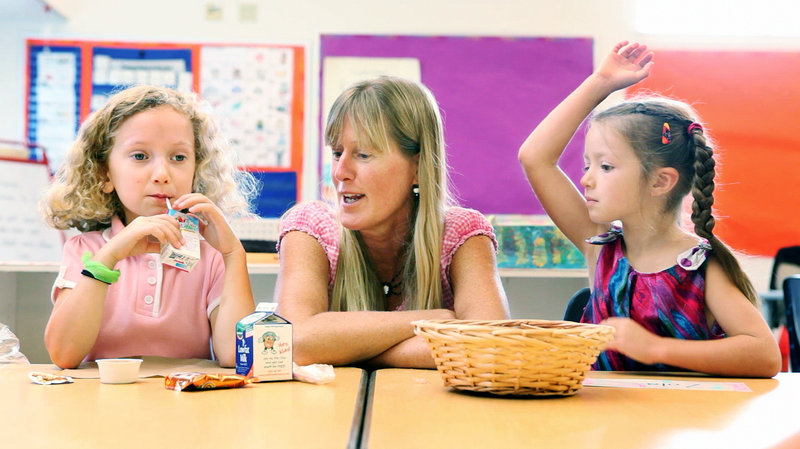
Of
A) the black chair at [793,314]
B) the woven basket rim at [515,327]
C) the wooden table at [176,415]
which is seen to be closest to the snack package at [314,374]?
the wooden table at [176,415]

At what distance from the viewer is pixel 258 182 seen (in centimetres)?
397

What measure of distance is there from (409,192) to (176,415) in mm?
911

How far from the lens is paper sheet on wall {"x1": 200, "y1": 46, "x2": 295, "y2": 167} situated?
13.0ft

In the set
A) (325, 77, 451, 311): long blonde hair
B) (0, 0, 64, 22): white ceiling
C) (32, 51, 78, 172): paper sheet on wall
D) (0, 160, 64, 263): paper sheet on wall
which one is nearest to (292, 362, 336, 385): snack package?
(325, 77, 451, 311): long blonde hair

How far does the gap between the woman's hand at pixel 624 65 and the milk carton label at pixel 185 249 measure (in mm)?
914

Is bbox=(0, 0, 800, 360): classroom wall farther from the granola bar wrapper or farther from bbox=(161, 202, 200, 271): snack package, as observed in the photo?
the granola bar wrapper

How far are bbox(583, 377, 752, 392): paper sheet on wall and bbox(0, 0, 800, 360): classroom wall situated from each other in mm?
2837

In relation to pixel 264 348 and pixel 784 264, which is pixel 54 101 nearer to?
pixel 264 348

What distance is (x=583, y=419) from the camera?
86 cm

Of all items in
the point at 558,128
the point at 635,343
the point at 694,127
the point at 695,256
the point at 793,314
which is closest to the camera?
the point at 635,343

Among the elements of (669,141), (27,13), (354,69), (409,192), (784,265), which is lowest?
(784,265)

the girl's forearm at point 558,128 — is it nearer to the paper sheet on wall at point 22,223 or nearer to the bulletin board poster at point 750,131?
the bulletin board poster at point 750,131

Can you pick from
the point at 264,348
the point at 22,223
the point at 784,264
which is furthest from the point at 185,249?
the point at 784,264

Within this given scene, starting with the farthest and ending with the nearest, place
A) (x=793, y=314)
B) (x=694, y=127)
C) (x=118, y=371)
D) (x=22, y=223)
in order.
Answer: (x=22, y=223) < (x=793, y=314) < (x=694, y=127) < (x=118, y=371)
